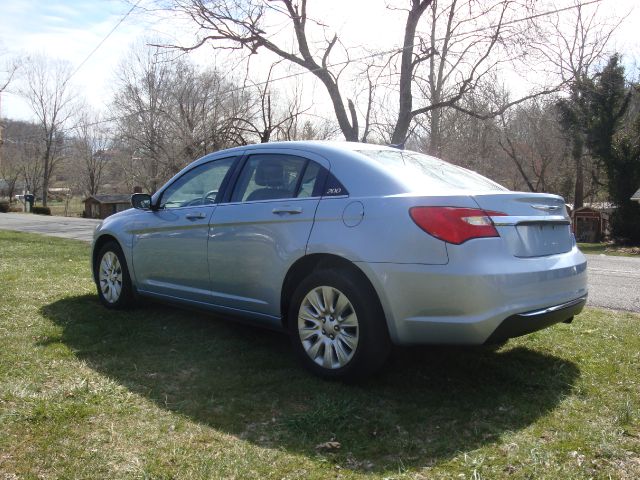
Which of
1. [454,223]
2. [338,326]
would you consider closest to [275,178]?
[338,326]

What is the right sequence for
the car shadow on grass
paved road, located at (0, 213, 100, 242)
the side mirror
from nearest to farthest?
the car shadow on grass
the side mirror
paved road, located at (0, 213, 100, 242)

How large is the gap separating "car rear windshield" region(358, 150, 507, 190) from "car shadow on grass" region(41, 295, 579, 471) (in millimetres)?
1263

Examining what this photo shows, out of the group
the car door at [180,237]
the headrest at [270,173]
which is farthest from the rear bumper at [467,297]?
the car door at [180,237]

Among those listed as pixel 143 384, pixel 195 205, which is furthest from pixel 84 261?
pixel 143 384

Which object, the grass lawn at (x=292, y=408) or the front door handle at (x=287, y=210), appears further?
the front door handle at (x=287, y=210)

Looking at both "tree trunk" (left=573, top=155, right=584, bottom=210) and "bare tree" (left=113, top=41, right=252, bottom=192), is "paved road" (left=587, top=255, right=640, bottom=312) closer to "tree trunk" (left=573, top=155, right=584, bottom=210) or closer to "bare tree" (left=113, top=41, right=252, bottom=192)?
"bare tree" (left=113, top=41, right=252, bottom=192)

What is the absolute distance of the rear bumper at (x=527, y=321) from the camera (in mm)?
3512

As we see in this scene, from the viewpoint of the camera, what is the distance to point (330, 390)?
3.75m

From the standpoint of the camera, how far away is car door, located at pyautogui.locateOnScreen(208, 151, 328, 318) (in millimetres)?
4199

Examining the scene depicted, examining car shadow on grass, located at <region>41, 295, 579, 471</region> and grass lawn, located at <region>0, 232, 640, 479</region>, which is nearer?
grass lawn, located at <region>0, 232, 640, 479</region>

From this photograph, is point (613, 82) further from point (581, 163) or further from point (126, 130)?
point (126, 130)

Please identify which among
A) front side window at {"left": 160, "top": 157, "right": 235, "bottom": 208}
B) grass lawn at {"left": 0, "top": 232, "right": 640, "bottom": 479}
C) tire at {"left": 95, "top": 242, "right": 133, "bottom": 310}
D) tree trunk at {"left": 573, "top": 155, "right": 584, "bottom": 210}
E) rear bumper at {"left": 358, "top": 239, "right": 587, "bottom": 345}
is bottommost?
grass lawn at {"left": 0, "top": 232, "right": 640, "bottom": 479}

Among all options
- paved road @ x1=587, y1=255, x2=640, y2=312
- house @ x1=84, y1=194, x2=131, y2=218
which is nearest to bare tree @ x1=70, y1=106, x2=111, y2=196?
house @ x1=84, y1=194, x2=131, y2=218

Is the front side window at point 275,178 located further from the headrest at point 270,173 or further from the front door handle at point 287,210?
the front door handle at point 287,210
